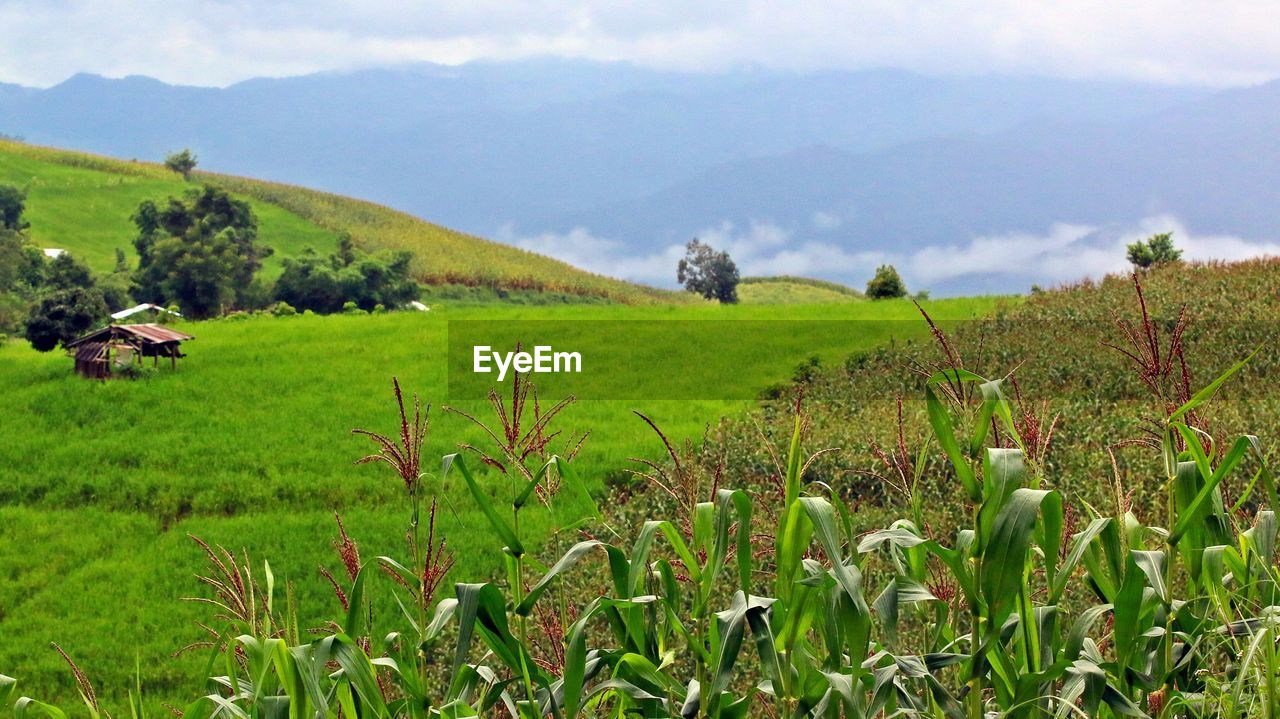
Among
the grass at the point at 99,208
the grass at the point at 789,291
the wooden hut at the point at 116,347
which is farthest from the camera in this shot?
A: the grass at the point at 789,291

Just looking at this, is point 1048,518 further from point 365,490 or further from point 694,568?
point 365,490

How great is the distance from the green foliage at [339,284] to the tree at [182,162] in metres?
22.0

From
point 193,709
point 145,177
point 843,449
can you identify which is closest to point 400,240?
point 145,177

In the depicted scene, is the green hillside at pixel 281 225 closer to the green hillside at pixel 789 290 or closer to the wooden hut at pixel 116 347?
the green hillside at pixel 789 290

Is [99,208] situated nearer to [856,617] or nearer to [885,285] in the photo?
[885,285]

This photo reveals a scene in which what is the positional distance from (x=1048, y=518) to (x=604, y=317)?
16.6 meters

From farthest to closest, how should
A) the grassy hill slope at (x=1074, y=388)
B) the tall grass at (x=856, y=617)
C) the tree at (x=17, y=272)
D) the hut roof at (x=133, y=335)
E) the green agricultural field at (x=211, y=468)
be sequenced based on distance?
the tree at (x=17, y=272)
the hut roof at (x=133, y=335)
the green agricultural field at (x=211, y=468)
the grassy hill slope at (x=1074, y=388)
the tall grass at (x=856, y=617)

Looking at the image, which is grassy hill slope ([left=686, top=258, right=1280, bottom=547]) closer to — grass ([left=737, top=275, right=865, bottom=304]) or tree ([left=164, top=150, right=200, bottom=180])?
grass ([left=737, top=275, right=865, bottom=304])

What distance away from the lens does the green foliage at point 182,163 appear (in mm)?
47688

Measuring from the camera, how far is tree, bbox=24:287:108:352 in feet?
62.1

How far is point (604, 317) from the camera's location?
62.8 feet

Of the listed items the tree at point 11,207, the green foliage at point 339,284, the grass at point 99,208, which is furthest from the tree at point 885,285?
the tree at point 11,207

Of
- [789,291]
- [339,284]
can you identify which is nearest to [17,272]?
[339,284]

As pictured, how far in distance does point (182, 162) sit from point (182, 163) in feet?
0.17
